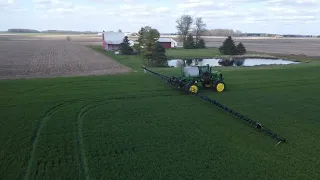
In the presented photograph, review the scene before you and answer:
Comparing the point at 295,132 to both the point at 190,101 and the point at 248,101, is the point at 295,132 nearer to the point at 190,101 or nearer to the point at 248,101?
the point at 248,101

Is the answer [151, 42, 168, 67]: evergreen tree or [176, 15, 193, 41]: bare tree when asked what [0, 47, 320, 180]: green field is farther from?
[176, 15, 193, 41]: bare tree

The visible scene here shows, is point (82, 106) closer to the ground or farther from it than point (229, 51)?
closer to the ground

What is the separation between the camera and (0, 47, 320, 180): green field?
9.02 metres

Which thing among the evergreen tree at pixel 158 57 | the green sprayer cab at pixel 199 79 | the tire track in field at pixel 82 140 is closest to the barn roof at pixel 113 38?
the evergreen tree at pixel 158 57

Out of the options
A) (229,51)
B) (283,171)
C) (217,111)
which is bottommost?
(283,171)

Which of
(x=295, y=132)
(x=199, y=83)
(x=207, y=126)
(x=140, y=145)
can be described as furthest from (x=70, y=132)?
(x=199, y=83)

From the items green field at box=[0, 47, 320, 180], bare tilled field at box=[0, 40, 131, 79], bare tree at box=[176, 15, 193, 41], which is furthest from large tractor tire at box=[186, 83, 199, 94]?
bare tree at box=[176, 15, 193, 41]

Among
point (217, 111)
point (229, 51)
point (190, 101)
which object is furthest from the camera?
point (229, 51)

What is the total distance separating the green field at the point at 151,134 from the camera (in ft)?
29.6

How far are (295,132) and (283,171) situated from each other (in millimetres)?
3824

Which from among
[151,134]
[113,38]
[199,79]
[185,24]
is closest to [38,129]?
[151,134]

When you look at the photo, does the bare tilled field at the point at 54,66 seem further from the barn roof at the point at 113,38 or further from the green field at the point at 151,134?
the barn roof at the point at 113,38

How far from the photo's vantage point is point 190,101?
1678 cm

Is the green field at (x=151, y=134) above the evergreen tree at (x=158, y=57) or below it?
below
